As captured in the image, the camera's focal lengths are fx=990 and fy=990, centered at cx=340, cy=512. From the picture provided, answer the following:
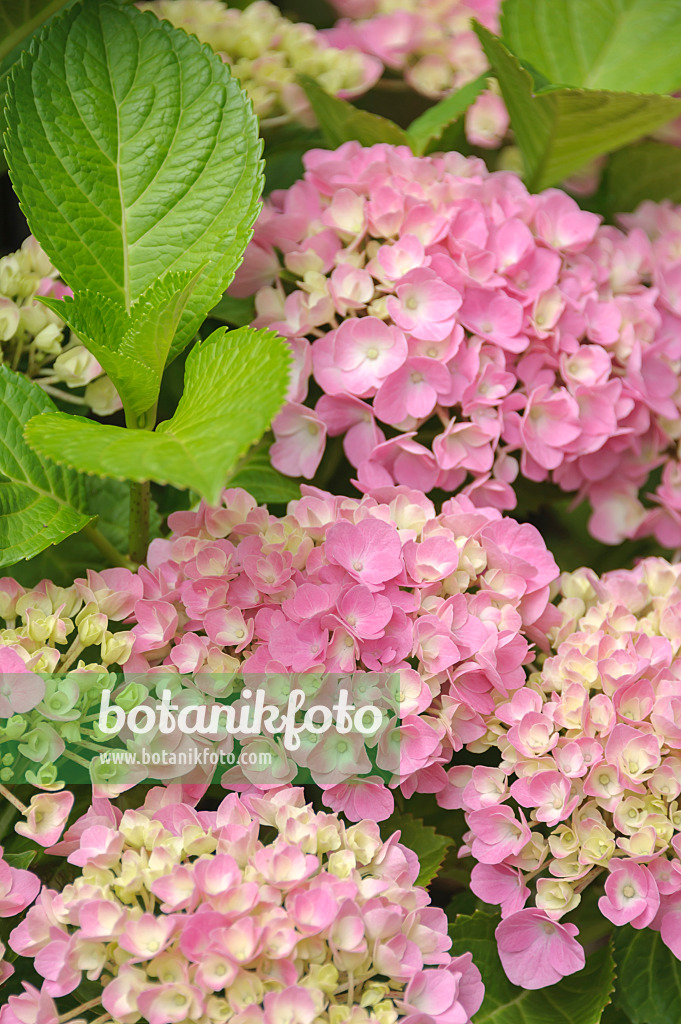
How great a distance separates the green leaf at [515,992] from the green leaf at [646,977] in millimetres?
12

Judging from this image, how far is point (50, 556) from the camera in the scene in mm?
704

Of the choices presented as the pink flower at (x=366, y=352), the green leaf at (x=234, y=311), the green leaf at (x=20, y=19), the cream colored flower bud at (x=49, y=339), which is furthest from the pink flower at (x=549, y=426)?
the green leaf at (x=20, y=19)

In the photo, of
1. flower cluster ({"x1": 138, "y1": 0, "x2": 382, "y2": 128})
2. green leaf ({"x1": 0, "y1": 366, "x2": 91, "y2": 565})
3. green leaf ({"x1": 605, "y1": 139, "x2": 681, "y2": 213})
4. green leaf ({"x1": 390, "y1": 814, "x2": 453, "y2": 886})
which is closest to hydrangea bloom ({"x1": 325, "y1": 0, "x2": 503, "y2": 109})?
flower cluster ({"x1": 138, "y1": 0, "x2": 382, "y2": 128})

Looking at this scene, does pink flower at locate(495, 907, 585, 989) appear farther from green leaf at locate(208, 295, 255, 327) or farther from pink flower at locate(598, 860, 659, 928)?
green leaf at locate(208, 295, 255, 327)

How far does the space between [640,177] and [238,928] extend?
78 centimetres

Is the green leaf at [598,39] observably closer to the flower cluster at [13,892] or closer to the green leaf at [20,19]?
the green leaf at [20,19]

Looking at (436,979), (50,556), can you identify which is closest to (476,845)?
(436,979)

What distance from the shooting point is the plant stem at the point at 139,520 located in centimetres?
62

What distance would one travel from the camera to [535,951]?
56cm

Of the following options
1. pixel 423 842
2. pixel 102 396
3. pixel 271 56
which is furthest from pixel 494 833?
pixel 271 56

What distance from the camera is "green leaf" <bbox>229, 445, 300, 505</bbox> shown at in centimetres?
69

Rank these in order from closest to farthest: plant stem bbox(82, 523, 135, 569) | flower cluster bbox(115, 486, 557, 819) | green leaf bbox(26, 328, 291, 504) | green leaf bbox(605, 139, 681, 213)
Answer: green leaf bbox(26, 328, 291, 504) → flower cluster bbox(115, 486, 557, 819) → plant stem bbox(82, 523, 135, 569) → green leaf bbox(605, 139, 681, 213)

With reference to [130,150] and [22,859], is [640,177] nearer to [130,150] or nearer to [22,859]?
[130,150]

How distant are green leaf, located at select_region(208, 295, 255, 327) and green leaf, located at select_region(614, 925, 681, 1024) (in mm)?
488
